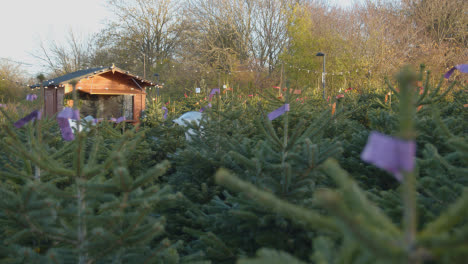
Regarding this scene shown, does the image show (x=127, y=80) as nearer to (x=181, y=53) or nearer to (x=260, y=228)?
(x=260, y=228)

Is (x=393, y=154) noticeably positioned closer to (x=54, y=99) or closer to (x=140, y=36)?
(x=54, y=99)

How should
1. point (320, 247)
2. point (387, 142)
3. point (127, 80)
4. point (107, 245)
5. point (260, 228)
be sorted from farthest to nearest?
point (127, 80) → point (260, 228) → point (107, 245) → point (320, 247) → point (387, 142)

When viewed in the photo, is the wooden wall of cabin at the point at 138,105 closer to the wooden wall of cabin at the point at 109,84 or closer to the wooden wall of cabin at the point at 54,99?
the wooden wall of cabin at the point at 109,84

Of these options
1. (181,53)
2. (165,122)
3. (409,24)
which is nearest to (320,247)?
(165,122)

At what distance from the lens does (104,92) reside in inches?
463

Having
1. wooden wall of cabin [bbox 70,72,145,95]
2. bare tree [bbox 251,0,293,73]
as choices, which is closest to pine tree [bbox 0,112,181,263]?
wooden wall of cabin [bbox 70,72,145,95]

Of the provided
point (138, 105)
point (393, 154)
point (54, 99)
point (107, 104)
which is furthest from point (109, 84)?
point (393, 154)

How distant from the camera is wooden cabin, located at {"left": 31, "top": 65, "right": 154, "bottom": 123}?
11.3 meters

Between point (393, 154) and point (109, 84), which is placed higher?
point (109, 84)

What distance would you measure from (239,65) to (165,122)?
21.4 meters

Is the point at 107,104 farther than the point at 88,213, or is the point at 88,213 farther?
the point at 107,104

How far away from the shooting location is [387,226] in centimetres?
71

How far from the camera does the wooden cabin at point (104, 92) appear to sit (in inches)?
446

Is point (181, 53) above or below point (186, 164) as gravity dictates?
above
